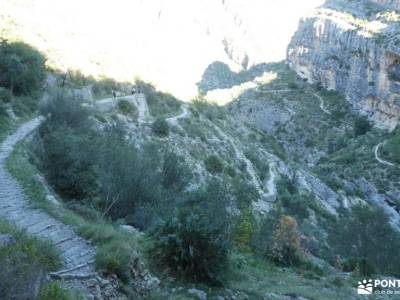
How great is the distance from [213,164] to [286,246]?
1475 centimetres

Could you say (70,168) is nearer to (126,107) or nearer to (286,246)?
(286,246)

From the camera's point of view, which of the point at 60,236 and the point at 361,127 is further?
the point at 361,127

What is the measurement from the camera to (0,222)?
311 inches

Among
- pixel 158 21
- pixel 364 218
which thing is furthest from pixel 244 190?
pixel 158 21

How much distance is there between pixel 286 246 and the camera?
18.1 meters

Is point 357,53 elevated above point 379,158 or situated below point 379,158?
above

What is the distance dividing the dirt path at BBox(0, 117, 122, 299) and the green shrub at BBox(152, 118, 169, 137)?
762 inches

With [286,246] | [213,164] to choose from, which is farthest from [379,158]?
[286,246]

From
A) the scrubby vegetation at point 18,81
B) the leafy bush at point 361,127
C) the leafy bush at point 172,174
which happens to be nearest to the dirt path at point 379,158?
the leafy bush at point 361,127

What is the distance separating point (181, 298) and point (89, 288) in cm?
179

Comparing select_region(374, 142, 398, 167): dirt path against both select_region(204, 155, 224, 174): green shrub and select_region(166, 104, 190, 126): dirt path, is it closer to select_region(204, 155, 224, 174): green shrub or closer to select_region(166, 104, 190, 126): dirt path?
select_region(166, 104, 190, 126): dirt path

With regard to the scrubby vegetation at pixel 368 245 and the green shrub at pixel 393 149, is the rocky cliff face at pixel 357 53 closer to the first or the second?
the green shrub at pixel 393 149

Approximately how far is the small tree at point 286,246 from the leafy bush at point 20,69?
586 inches

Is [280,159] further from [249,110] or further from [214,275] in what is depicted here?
[214,275]
